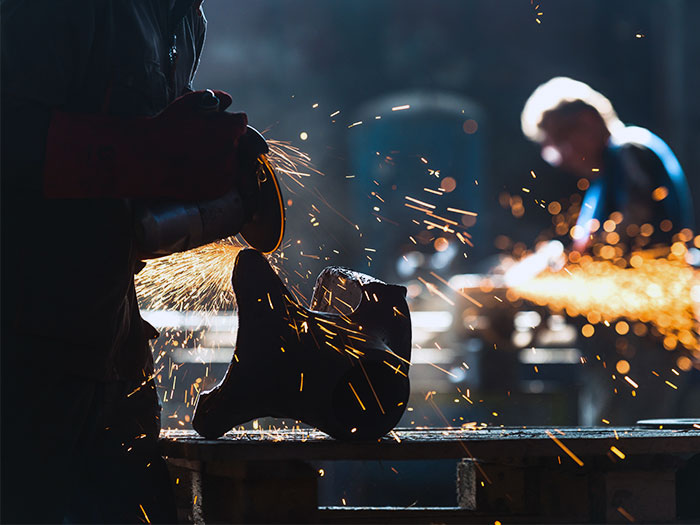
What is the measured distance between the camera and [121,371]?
6.89ft

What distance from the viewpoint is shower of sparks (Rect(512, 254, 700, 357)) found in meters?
4.56

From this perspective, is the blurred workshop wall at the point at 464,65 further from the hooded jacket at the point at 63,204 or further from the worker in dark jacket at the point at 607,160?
the hooded jacket at the point at 63,204

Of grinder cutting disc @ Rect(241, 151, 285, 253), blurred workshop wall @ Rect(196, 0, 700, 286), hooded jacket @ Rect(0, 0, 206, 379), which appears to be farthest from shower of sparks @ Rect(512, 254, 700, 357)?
blurred workshop wall @ Rect(196, 0, 700, 286)

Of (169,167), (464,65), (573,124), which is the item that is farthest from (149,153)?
(464,65)

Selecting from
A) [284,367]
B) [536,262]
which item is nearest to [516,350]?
[536,262]

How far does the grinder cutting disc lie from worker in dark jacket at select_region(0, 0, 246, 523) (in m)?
0.18

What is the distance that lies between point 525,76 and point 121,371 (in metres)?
10.7

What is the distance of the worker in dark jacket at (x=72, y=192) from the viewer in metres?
1.72

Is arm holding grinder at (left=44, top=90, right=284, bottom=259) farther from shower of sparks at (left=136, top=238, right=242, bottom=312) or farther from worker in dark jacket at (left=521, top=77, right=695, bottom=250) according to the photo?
worker in dark jacket at (left=521, top=77, right=695, bottom=250)

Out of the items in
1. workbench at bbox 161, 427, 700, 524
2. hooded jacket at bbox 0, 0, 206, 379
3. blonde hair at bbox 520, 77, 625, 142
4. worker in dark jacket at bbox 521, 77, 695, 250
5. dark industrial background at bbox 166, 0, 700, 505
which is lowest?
workbench at bbox 161, 427, 700, 524

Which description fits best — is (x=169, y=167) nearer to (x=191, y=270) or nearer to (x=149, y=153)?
(x=149, y=153)

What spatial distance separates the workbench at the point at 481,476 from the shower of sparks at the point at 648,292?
228 cm

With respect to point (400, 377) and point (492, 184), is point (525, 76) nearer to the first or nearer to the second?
point (492, 184)

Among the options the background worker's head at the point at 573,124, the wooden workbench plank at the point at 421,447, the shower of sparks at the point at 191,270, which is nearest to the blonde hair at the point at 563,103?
the background worker's head at the point at 573,124
